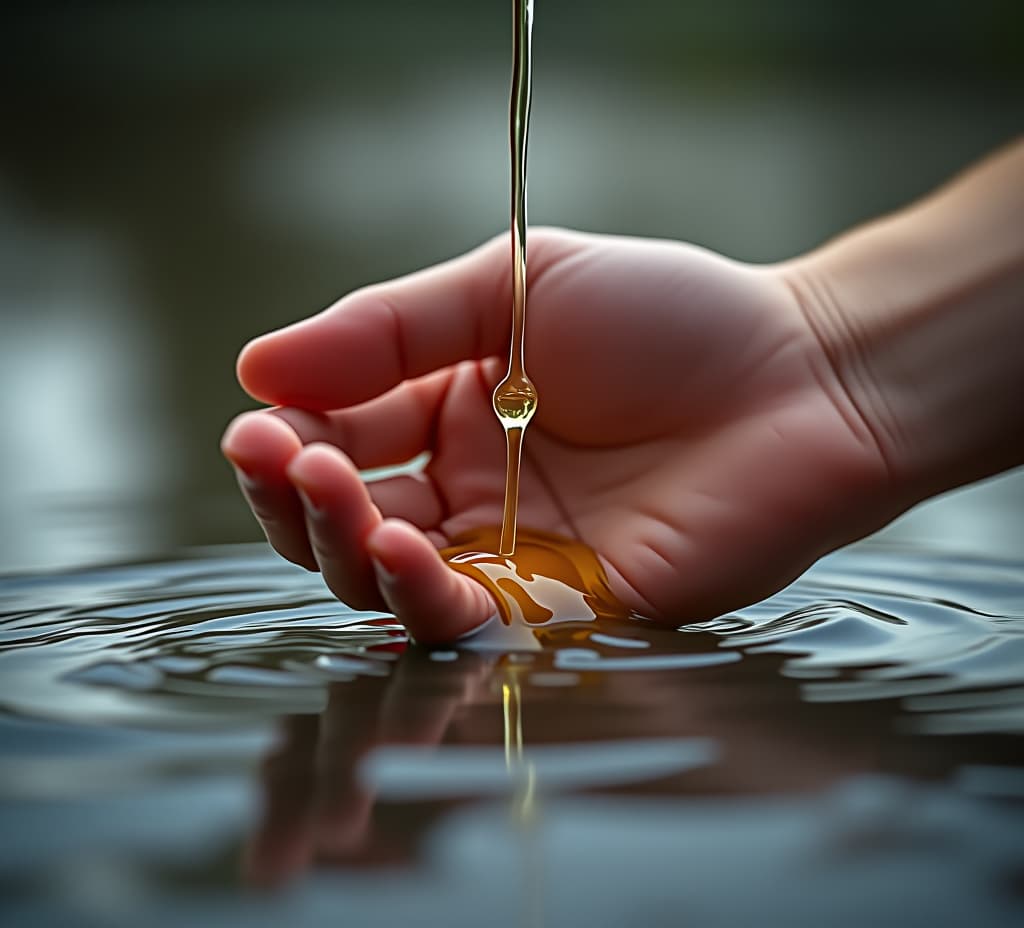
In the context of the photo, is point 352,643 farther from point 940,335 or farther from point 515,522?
point 940,335

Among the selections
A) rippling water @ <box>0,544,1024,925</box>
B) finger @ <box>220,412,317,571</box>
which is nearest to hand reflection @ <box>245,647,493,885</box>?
rippling water @ <box>0,544,1024,925</box>

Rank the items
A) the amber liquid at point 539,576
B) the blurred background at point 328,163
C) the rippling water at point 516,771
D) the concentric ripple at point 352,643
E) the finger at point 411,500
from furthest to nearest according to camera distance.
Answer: the blurred background at point 328,163 → the finger at point 411,500 → the amber liquid at point 539,576 → the concentric ripple at point 352,643 → the rippling water at point 516,771

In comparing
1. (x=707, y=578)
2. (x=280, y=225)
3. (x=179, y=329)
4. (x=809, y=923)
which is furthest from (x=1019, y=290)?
(x=280, y=225)

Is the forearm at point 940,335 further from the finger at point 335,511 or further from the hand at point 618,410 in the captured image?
the finger at point 335,511

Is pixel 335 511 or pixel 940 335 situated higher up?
pixel 940 335

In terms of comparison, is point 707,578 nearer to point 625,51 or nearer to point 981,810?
point 981,810

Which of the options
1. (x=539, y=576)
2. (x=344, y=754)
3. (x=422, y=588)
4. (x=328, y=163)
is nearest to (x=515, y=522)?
(x=539, y=576)

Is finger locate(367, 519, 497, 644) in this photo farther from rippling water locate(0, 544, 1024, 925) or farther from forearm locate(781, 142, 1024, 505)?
forearm locate(781, 142, 1024, 505)

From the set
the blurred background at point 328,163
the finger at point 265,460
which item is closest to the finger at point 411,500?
the finger at point 265,460
